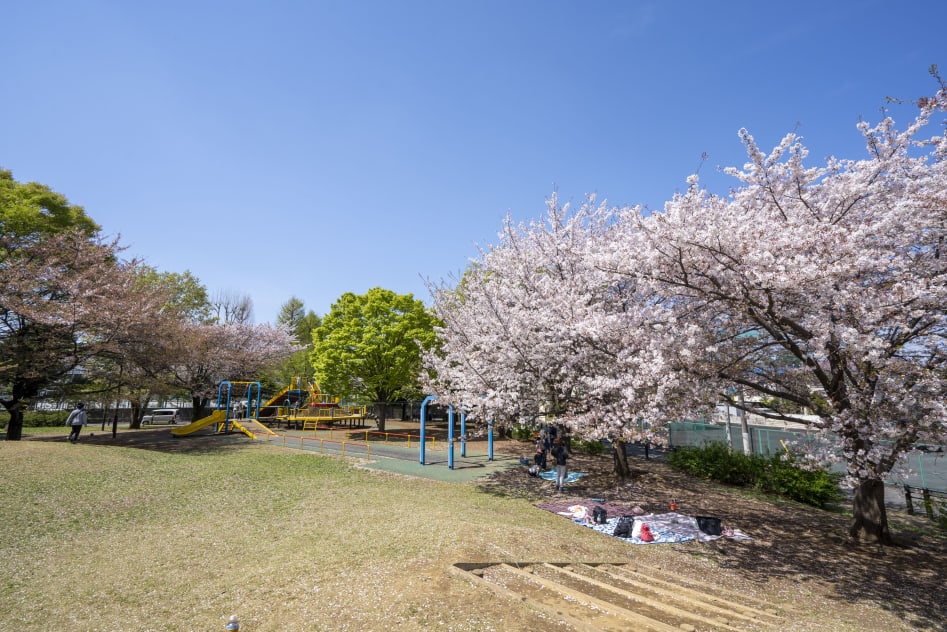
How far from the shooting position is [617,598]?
537 cm

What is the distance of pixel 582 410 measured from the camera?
10.9 metres

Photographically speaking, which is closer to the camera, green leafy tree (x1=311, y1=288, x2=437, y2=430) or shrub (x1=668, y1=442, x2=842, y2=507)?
shrub (x1=668, y1=442, x2=842, y2=507)

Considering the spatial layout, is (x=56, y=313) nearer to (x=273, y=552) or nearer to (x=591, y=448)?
(x=273, y=552)

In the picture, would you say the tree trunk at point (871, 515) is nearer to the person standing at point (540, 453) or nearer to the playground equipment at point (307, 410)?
the person standing at point (540, 453)

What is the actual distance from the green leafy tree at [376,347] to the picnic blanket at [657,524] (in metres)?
13.4

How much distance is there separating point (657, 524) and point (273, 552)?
7.83 metres

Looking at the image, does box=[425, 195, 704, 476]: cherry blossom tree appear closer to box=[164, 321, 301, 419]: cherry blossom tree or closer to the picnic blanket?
the picnic blanket

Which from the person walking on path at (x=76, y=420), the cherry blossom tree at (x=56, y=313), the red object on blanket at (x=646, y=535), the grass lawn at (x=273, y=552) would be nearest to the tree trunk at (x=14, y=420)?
the cherry blossom tree at (x=56, y=313)

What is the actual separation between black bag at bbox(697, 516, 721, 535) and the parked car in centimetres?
3890

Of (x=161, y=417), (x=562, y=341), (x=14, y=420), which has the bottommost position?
(x=161, y=417)

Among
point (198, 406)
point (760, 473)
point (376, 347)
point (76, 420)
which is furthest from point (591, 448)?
point (198, 406)

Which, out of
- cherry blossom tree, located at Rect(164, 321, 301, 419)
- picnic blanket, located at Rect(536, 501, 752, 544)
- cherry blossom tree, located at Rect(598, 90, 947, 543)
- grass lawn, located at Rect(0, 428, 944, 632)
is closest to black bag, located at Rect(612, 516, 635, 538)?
picnic blanket, located at Rect(536, 501, 752, 544)

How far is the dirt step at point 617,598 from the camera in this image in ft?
15.5

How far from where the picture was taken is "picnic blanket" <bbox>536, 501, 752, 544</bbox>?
29.7 ft
